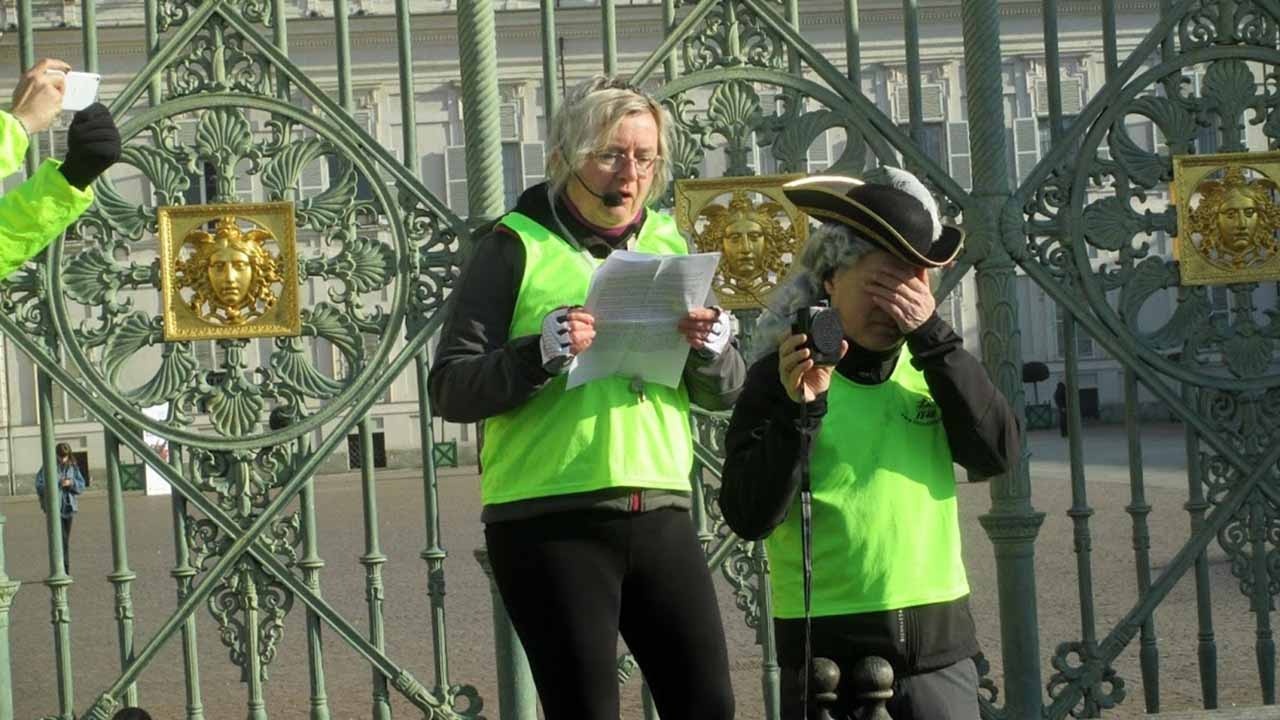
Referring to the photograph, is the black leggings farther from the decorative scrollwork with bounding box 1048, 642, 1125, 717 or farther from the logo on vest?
the decorative scrollwork with bounding box 1048, 642, 1125, 717

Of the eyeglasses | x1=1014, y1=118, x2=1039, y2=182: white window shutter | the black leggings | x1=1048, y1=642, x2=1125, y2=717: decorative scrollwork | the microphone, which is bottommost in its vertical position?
x1=1048, y1=642, x2=1125, y2=717: decorative scrollwork

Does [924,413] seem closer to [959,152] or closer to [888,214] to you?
[888,214]

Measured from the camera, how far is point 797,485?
11.8ft

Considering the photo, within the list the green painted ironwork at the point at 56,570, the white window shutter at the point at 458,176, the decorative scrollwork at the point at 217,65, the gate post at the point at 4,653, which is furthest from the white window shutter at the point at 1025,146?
the gate post at the point at 4,653

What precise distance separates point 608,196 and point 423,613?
7.41 m

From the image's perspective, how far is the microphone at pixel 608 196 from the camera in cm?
433

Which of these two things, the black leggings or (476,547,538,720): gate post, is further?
(476,547,538,720): gate post

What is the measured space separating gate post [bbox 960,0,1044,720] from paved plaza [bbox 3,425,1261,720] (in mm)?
1173

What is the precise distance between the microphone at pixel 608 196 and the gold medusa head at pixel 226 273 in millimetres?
2034

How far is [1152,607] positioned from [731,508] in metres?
3.31

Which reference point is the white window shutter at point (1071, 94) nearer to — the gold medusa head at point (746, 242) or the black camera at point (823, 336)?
the gold medusa head at point (746, 242)

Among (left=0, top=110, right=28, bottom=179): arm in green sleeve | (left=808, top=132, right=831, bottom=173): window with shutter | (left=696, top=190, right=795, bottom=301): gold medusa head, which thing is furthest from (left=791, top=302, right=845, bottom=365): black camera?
(left=808, top=132, right=831, bottom=173): window with shutter

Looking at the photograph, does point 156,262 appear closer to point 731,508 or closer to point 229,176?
point 229,176

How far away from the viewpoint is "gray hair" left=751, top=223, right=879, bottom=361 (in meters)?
3.72
